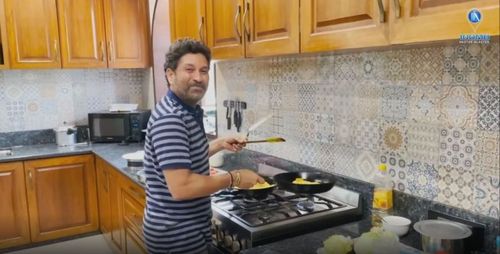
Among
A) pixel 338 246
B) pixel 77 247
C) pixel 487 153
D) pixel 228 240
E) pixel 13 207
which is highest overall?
pixel 487 153

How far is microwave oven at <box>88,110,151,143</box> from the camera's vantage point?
3451mm

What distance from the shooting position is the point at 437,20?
3.19 feet

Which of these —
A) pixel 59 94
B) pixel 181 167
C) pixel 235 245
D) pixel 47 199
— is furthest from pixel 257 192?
pixel 59 94

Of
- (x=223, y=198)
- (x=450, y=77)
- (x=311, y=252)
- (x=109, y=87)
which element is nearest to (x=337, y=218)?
(x=311, y=252)

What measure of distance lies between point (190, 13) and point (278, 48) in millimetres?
814

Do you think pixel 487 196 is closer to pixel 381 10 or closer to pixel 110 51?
pixel 381 10

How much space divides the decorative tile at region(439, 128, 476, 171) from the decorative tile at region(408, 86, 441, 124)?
0.21 feet

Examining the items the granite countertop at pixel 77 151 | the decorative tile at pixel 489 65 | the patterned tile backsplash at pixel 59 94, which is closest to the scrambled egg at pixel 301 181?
the decorative tile at pixel 489 65

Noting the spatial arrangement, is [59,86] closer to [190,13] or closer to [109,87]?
[109,87]

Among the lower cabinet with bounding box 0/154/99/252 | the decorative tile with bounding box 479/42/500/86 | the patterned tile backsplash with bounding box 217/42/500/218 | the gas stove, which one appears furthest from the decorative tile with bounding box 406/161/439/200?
the lower cabinet with bounding box 0/154/99/252

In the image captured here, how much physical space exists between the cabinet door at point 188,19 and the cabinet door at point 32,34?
4.48ft

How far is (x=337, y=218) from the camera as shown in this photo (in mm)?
1579

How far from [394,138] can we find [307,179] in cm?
46

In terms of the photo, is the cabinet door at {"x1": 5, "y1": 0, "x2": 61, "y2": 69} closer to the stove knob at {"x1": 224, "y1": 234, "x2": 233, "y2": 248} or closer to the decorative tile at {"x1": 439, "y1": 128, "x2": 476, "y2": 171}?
the stove knob at {"x1": 224, "y1": 234, "x2": 233, "y2": 248}
